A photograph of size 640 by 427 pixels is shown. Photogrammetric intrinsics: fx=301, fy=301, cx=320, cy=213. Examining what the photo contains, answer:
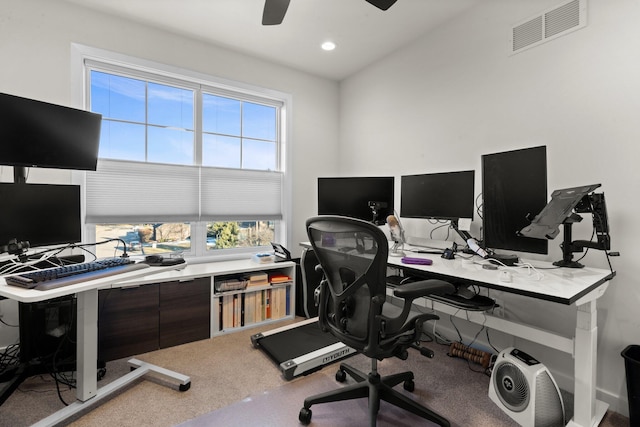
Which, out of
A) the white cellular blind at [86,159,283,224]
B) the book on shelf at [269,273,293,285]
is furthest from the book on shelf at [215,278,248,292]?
the white cellular blind at [86,159,283,224]

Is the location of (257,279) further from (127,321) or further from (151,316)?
(127,321)

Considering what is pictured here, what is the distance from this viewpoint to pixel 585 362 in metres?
1.49

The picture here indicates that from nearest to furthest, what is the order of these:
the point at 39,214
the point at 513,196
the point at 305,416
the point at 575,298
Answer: the point at 575,298
the point at 305,416
the point at 39,214
the point at 513,196

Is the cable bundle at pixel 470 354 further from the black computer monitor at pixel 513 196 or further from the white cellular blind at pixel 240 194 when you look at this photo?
the white cellular blind at pixel 240 194

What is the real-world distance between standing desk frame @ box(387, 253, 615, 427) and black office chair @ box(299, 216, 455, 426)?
0.70ft

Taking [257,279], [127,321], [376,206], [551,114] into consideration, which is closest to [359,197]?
[376,206]

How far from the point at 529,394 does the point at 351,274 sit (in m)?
1.13

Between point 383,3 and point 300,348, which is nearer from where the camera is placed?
point 383,3

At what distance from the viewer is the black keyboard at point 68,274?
4.65 ft

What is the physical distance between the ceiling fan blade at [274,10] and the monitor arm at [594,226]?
6.87 feet

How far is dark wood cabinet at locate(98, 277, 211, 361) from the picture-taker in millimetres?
2291

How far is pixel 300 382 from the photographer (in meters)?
2.05

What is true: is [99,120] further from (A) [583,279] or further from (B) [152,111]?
(A) [583,279]

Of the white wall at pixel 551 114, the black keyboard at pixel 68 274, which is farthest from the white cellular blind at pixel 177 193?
the white wall at pixel 551 114
